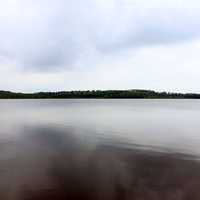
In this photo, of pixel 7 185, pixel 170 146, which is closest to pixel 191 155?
pixel 170 146

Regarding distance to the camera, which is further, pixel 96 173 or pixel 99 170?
pixel 99 170

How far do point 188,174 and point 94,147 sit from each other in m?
6.16

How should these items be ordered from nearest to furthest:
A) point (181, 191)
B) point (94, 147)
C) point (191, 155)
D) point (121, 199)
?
1. point (121, 199)
2. point (181, 191)
3. point (191, 155)
4. point (94, 147)

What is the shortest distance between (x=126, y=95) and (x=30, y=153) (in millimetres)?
155622

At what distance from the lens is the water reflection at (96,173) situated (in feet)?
26.7

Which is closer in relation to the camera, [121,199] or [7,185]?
[121,199]

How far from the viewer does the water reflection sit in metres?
8.14

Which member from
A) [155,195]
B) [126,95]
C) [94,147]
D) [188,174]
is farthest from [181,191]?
[126,95]

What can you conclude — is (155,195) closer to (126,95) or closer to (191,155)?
(191,155)

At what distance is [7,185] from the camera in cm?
875

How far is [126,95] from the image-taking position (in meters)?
168

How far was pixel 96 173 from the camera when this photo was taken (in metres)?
10.1

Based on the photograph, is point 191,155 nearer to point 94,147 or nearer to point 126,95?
point 94,147

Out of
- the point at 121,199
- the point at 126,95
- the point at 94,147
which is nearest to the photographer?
the point at 121,199
